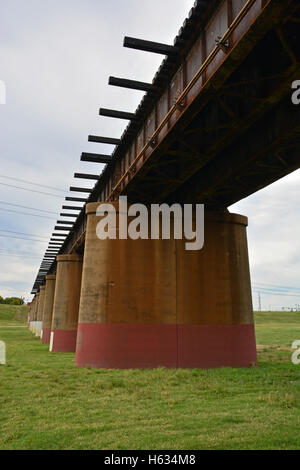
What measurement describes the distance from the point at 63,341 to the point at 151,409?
943 inches

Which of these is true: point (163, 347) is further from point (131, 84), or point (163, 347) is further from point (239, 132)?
point (131, 84)

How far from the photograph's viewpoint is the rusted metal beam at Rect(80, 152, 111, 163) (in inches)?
842

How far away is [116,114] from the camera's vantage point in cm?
1728

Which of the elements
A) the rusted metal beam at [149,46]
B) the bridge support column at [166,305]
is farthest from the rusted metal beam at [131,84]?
the bridge support column at [166,305]

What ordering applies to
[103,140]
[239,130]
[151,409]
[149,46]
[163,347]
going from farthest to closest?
[163,347]
[103,140]
[239,130]
[149,46]
[151,409]

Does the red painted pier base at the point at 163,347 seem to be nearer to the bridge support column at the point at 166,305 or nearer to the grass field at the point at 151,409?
the bridge support column at the point at 166,305

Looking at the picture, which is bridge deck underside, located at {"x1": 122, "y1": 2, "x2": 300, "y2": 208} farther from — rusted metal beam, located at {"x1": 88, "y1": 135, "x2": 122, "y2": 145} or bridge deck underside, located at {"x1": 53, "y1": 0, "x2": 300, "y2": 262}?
rusted metal beam, located at {"x1": 88, "y1": 135, "x2": 122, "y2": 145}

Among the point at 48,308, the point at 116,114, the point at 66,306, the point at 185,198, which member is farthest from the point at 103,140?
the point at 48,308

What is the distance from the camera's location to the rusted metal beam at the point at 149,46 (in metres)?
12.4

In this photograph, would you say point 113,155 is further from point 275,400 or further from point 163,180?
point 275,400

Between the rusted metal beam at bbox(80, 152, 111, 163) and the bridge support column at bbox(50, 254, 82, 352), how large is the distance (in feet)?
48.8

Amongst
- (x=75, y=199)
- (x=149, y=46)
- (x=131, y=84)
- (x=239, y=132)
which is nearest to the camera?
(x=149, y=46)

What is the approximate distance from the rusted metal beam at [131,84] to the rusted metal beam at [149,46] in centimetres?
174

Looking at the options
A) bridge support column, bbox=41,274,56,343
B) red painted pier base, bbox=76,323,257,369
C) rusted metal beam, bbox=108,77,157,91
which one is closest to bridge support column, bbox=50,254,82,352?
red painted pier base, bbox=76,323,257,369
